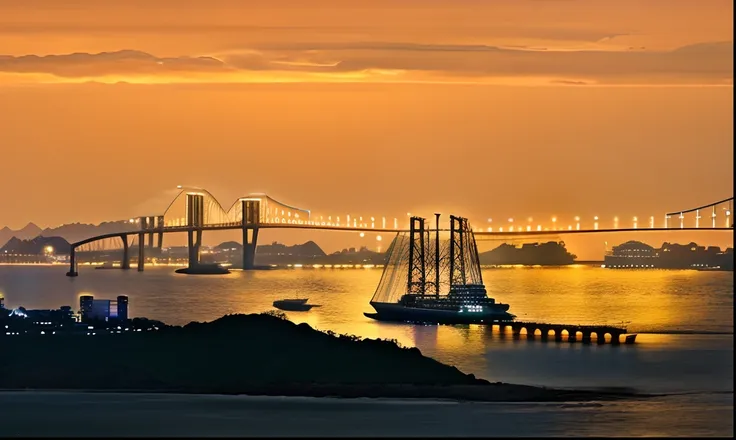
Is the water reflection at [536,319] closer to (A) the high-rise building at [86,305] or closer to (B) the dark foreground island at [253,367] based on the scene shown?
(B) the dark foreground island at [253,367]

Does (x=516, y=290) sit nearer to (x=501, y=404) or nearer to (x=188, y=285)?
(x=188, y=285)

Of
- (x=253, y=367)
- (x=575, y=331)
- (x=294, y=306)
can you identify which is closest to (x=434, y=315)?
(x=575, y=331)

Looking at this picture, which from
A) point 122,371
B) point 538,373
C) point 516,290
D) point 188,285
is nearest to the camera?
point 122,371

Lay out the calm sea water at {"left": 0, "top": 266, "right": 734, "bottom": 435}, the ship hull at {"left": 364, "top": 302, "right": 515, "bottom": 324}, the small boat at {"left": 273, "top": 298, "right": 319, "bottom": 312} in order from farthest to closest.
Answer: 1. the small boat at {"left": 273, "top": 298, "right": 319, "bottom": 312}
2. the ship hull at {"left": 364, "top": 302, "right": 515, "bottom": 324}
3. the calm sea water at {"left": 0, "top": 266, "right": 734, "bottom": 435}

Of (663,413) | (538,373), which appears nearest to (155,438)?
(663,413)

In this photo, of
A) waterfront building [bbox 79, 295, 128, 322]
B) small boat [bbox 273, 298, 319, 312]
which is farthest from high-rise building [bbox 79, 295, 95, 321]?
small boat [bbox 273, 298, 319, 312]

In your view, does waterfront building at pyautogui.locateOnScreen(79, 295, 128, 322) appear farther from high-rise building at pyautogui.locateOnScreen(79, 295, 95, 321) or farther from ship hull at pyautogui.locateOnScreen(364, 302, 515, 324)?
ship hull at pyautogui.locateOnScreen(364, 302, 515, 324)
